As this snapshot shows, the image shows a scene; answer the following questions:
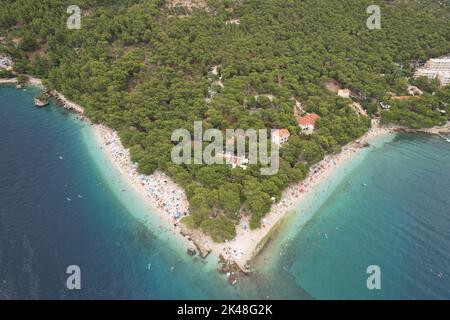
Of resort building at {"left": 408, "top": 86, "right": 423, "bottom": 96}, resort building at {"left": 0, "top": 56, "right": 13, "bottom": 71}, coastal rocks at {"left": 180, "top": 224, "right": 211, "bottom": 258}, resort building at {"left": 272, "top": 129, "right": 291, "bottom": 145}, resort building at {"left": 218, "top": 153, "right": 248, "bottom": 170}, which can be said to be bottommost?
coastal rocks at {"left": 180, "top": 224, "right": 211, "bottom": 258}

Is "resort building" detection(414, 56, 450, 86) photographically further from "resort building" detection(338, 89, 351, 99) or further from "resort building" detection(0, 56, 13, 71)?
"resort building" detection(0, 56, 13, 71)

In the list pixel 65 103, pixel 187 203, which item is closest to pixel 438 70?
pixel 187 203

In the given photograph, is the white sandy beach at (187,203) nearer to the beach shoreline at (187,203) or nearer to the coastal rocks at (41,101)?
the beach shoreline at (187,203)

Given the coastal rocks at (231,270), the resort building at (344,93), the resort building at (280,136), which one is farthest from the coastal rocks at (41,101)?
the resort building at (344,93)

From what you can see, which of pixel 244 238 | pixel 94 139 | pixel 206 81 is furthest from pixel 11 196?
pixel 206 81

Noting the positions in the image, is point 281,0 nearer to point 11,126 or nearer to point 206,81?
point 206,81

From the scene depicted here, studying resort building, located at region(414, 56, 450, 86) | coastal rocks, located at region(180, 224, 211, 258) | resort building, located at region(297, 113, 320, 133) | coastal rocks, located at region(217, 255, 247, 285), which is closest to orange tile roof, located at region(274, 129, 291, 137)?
resort building, located at region(297, 113, 320, 133)
